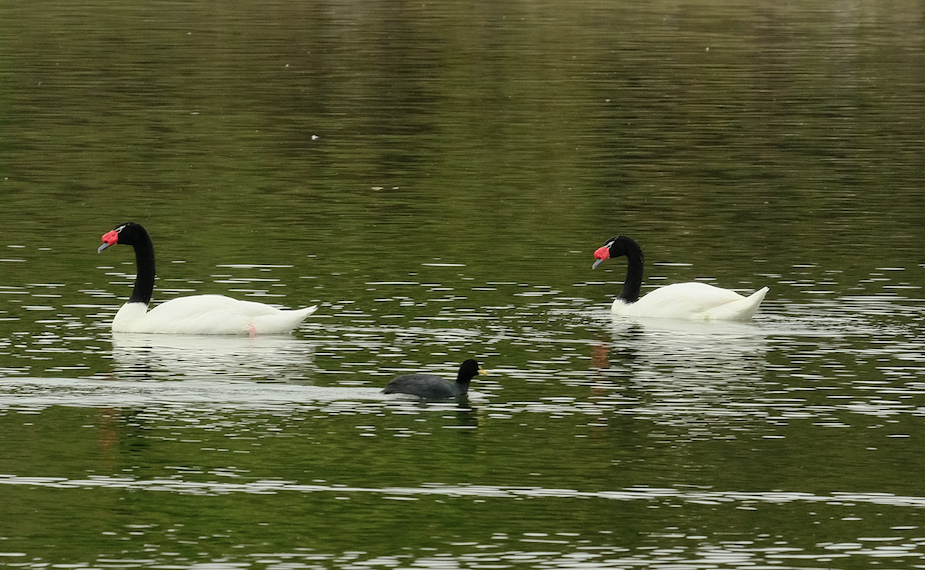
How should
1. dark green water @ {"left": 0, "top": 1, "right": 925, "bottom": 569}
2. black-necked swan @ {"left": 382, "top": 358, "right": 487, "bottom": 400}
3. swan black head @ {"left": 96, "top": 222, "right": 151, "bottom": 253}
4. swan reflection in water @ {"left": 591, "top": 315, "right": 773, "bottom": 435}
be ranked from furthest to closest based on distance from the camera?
swan black head @ {"left": 96, "top": 222, "right": 151, "bottom": 253}, black-necked swan @ {"left": 382, "top": 358, "right": 487, "bottom": 400}, swan reflection in water @ {"left": 591, "top": 315, "right": 773, "bottom": 435}, dark green water @ {"left": 0, "top": 1, "right": 925, "bottom": 569}

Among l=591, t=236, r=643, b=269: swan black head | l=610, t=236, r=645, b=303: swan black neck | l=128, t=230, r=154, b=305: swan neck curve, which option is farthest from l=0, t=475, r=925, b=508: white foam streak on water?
l=591, t=236, r=643, b=269: swan black head

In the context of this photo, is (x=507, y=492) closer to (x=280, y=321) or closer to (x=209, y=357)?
(x=209, y=357)

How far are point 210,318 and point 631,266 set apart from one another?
498 centimetres

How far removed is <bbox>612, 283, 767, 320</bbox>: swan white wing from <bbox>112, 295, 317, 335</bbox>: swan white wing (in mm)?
3815

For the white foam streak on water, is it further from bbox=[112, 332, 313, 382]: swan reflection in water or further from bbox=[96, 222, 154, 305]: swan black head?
bbox=[96, 222, 154, 305]: swan black head

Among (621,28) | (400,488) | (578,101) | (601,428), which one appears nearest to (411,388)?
(601,428)

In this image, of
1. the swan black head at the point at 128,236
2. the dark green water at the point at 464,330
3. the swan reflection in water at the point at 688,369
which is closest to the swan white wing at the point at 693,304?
the swan reflection in water at the point at 688,369

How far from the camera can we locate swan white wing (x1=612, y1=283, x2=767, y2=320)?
70.4 feet

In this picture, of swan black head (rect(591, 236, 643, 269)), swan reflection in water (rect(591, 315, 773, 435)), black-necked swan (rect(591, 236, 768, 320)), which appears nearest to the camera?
swan reflection in water (rect(591, 315, 773, 435))

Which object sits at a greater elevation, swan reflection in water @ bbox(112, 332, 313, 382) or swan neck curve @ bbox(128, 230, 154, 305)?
swan neck curve @ bbox(128, 230, 154, 305)

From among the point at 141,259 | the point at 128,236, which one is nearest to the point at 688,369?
the point at 141,259

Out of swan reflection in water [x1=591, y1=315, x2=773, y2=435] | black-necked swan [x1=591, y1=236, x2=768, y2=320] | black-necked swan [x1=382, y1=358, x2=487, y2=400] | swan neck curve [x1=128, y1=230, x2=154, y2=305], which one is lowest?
swan reflection in water [x1=591, y1=315, x2=773, y2=435]

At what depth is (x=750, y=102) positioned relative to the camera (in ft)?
154

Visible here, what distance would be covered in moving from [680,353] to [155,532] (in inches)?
310
